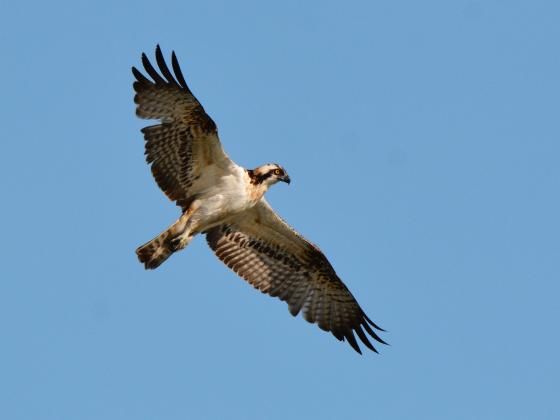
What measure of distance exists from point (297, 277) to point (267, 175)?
7.01ft

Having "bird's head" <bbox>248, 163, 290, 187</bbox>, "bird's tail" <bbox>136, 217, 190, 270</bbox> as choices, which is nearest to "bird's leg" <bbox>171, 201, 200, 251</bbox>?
"bird's tail" <bbox>136, 217, 190, 270</bbox>

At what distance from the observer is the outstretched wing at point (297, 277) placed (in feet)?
60.6

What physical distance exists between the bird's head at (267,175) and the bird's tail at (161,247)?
4.14 ft

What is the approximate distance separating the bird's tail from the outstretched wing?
131 centimetres

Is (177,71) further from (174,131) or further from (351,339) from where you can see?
(351,339)

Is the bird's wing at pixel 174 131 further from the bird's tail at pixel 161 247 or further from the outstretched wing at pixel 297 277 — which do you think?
the outstretched wing at pixel 297 277

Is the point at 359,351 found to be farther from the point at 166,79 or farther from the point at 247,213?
the point at 166,79

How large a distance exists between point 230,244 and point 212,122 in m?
2.50

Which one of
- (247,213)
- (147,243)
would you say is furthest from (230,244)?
(147,243)

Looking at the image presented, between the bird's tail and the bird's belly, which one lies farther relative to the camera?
the bird's belly

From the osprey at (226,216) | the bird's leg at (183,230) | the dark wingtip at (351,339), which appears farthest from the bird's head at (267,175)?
the dark wingtip at (351,339)

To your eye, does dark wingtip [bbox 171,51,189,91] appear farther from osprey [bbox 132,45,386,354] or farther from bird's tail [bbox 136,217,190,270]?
bird's tail [bbox 136,217,190,270]

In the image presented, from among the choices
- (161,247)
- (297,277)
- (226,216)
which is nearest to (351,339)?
(297,277)

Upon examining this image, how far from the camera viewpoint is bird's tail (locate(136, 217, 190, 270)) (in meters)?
16.9
